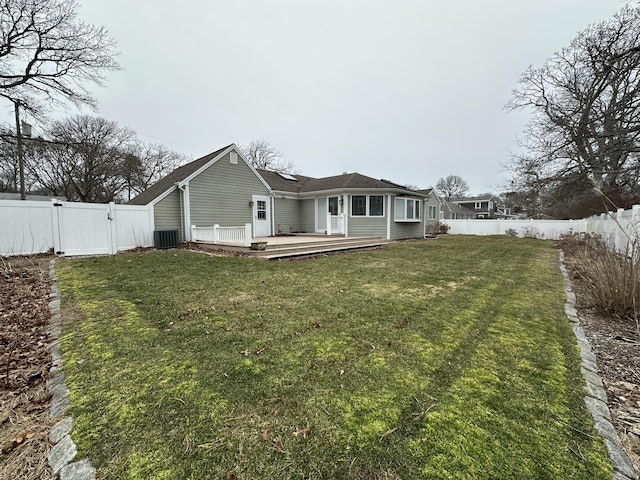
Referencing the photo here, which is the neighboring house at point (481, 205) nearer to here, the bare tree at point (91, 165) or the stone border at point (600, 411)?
the bare tree at point (91, 165)

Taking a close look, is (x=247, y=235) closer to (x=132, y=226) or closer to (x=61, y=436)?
(x=132, y=226)

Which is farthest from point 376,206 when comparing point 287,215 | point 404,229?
point 287,215

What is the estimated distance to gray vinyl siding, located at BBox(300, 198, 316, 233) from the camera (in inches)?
630

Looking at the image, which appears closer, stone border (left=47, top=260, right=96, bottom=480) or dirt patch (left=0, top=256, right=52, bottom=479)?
stone border (left=47, top=260, right=96, bottom=480)

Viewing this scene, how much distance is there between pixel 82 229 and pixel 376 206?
1260 centimetres

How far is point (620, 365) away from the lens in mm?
2785

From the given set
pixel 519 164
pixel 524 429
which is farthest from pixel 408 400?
pixel 519 164

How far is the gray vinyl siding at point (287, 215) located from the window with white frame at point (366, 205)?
366 centimetres

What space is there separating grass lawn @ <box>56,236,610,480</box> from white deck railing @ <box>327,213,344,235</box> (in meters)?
9.85

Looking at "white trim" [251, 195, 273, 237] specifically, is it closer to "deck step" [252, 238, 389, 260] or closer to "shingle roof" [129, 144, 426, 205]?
"shingle roof" [129, 144, 426, 205]

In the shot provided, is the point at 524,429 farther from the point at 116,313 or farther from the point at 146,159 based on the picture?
the point at 146,159

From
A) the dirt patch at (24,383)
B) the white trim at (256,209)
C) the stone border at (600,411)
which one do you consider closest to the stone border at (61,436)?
the dirt patch at (24,383)

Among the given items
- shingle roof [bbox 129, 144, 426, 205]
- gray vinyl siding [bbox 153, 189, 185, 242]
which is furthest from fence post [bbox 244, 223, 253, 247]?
shingle roof [bbox 129, 144, 426, 205]

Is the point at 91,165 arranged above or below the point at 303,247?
above
